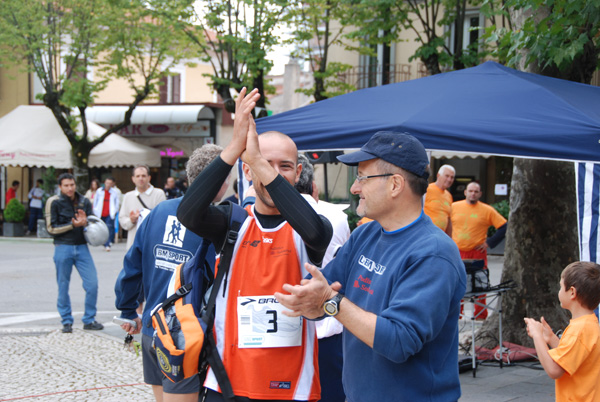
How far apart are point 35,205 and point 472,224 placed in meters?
17.7

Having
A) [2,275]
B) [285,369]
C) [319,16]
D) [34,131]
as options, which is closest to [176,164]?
[34,131]

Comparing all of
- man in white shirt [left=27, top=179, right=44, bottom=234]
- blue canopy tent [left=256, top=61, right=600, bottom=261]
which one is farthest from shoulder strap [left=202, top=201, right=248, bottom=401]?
man in white shirt [left=27, top=179, right=44, bottom=234]

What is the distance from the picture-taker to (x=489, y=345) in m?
7.31

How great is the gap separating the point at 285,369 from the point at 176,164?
81.5ft

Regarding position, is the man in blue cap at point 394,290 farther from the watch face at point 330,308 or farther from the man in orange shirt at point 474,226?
the man in orange shirt at point 474,226

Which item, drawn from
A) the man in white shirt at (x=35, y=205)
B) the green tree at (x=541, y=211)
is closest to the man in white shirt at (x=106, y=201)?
the man in white shirt at (x=35, y=205)

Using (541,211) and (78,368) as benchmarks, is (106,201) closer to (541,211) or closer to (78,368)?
(78,368)

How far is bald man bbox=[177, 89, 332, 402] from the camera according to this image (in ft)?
8.27

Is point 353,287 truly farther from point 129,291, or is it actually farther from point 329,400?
point 129,291

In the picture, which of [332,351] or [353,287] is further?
[332,351]

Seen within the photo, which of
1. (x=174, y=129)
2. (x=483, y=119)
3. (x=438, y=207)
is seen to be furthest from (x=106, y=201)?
(x=483, y=119)

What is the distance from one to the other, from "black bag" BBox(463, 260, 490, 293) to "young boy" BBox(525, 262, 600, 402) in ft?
8.72

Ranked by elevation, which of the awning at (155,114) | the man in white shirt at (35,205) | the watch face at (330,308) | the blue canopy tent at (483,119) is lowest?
the man in white shirt at (35,205)

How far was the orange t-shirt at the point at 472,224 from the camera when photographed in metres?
Result: 9.19
